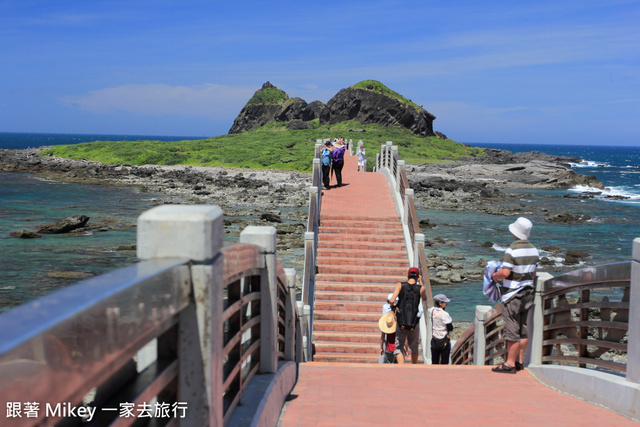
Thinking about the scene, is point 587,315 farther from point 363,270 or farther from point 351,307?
point 363,270

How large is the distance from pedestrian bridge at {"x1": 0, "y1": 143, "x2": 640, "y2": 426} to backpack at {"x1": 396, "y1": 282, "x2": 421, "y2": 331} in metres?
0.97

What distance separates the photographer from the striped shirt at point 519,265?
6.54 m

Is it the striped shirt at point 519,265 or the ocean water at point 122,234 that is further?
the ocean water at point 122,234

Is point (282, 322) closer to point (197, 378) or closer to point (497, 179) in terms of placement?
point (197, 378)

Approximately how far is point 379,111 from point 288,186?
44.6m

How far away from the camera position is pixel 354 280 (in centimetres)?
1404

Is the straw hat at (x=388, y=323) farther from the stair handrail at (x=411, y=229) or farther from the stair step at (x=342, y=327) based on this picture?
the stair step at (x=342, y=327)

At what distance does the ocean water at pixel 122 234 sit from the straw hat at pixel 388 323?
9.85 metres

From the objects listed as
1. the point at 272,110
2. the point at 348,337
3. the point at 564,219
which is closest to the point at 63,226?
the point at 348,337

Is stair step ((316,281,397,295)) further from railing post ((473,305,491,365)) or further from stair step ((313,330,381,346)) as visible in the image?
railing post ((473,305,491,365))

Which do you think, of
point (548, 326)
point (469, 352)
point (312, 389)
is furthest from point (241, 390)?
point (469, 352)

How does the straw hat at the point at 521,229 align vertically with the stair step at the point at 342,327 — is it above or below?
above

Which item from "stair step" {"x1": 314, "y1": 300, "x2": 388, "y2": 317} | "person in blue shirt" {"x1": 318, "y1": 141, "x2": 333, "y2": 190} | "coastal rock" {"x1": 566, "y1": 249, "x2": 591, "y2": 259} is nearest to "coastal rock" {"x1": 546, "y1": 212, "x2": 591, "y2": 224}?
"coastal rock" {"x1": 566, "y1": 249, "x2": 591, "y2": 259}

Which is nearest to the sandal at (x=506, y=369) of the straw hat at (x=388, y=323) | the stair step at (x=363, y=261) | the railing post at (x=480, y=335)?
the railing post at (x=480, y=335)
